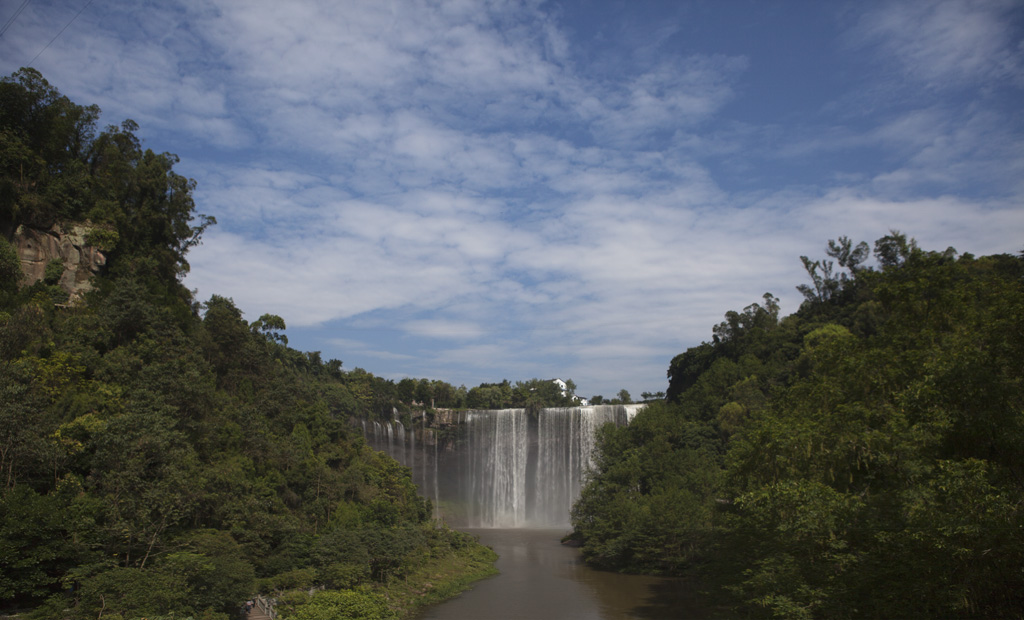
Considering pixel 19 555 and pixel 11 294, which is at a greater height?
pixel 11 294

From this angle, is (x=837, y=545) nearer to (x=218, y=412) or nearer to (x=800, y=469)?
(x=800, y=469)

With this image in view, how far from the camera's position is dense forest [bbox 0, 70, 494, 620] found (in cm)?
1438

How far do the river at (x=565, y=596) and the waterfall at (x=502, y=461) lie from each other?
1752cm

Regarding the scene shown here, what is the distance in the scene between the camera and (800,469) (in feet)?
46.8

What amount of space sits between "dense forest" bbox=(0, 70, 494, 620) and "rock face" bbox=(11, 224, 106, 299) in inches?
9.8

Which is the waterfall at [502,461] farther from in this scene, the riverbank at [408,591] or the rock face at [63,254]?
the rock face at [63,254]

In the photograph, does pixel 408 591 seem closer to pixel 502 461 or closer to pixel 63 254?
pixel 63 254

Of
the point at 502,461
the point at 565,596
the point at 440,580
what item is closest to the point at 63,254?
Answer: the point at 440,580

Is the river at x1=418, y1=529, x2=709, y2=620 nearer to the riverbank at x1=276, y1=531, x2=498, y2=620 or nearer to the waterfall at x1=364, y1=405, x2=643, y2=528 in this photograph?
the riverbank at x1=276, y1=531, x2=498, y2=620

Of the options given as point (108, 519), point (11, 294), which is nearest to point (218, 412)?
point (11, 294)

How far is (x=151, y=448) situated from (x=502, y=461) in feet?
130

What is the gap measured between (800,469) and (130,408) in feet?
61.9

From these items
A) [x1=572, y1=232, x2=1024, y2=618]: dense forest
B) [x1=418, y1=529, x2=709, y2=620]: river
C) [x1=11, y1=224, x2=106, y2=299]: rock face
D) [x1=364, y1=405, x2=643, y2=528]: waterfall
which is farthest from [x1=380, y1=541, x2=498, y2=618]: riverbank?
[x1=364, y1=405, x2=643, y2=528]: waterfall

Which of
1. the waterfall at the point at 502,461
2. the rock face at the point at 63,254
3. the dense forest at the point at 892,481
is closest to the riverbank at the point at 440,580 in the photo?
the dense forest at the point at 892,481
